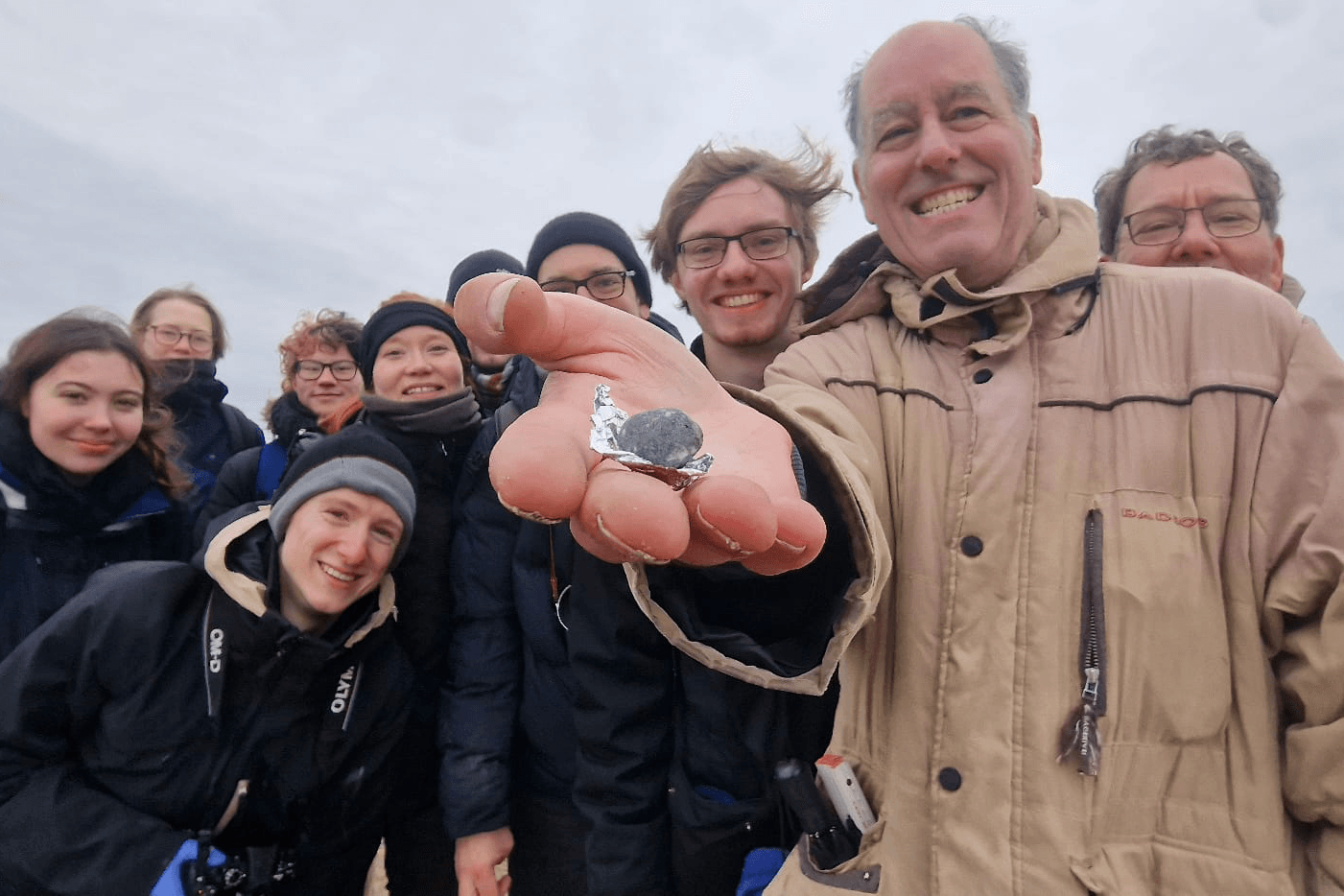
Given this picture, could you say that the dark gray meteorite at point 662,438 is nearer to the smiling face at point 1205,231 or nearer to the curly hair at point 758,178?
the curly hair at point 758,178

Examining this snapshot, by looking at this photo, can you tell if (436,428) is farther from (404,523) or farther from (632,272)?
(632,272)

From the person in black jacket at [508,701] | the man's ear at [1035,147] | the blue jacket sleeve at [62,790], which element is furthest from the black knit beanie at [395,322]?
the man's ear at [1035,147]

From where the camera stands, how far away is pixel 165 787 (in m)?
2.14

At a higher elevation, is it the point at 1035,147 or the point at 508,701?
the point at 1035,147

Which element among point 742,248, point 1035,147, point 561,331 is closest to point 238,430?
point 742,248

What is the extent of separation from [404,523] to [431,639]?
1.51ft

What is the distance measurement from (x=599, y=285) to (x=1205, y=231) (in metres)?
2.27

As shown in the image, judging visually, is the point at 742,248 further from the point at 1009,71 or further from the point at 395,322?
the point at 395,322

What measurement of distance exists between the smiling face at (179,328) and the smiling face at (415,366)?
2.00 metres

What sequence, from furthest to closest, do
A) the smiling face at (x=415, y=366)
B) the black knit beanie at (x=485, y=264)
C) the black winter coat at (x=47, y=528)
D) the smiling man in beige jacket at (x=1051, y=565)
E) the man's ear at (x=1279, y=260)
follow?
the black knit beanie at (x=485, y=264) < the smiling face at (x=415, y=366) < the black winter coat at (x=47, y=528) < the man's ear at (x=1279, y=260) < the smiling man in beige jacket at (x=1051, y=565)

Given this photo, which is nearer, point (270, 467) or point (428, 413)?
point (428, 413)

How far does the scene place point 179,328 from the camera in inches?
158

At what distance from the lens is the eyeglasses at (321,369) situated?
3.90 meters

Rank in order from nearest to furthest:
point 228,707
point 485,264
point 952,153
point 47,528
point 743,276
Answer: point 952,153, point 228,707, point 743,276, point 47,528, point 485,264
